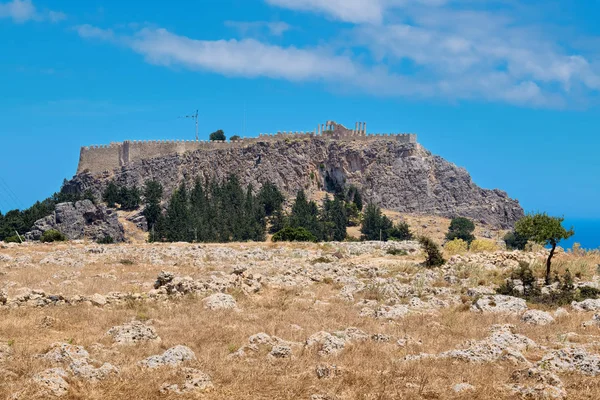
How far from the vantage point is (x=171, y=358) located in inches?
354

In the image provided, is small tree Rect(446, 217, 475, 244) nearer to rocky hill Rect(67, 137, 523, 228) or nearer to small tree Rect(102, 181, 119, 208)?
rocky hill Rect(67, 137, 523, 228)

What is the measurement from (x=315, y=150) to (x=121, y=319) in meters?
73.8

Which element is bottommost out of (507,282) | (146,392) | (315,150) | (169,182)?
(146,392)

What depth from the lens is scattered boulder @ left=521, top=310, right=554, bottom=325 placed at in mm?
12531

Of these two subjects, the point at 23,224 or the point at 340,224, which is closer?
the point at 23,224

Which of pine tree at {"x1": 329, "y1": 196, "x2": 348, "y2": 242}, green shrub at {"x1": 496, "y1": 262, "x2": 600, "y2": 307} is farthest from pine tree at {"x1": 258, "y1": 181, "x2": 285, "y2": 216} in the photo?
green shrub at {"x1": 496, "y1": 262, "x2": 600, "y2": 307}

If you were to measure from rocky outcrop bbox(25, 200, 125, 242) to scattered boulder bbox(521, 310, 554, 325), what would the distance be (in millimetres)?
48625

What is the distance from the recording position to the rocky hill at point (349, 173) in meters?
80.8

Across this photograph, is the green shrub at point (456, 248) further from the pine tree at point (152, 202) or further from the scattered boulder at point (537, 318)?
the pine tree at point (152, 202)

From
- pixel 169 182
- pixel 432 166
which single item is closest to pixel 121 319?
pixel 169 182

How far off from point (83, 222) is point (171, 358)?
52.6 metres

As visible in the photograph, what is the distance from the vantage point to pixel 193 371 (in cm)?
827

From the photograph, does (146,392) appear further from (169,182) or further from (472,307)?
(169,182)

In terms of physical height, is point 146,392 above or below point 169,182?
below
